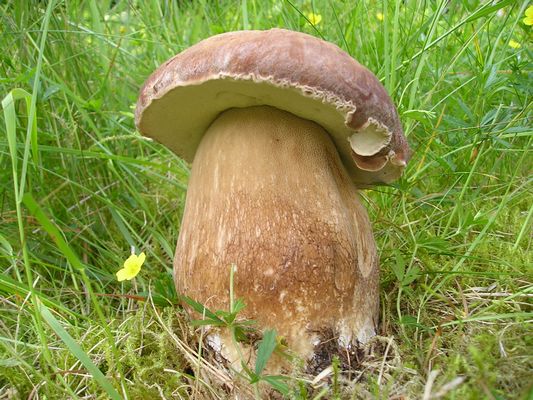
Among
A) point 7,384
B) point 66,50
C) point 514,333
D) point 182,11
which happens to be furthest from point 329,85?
point 182,11

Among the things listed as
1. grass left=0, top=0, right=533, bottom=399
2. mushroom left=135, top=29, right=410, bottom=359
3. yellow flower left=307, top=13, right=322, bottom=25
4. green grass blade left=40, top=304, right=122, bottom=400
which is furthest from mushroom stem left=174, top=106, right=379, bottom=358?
yellow flower left=307, top=13, right=322, bottom=25

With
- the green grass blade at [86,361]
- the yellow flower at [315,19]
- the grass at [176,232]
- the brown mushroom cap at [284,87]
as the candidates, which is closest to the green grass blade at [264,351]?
the grass at [176,232]

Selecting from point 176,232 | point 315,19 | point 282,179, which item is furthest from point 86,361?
point 315,19

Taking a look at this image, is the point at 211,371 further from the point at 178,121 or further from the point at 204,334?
the point at 178,121

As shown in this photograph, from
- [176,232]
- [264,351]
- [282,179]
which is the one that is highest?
[282,179]

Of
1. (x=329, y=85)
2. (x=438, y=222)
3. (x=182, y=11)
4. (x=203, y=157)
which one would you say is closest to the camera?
(x=329, y=85)

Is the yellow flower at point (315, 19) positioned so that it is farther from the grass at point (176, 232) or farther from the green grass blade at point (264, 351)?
the green grass blade at point (264, 351)

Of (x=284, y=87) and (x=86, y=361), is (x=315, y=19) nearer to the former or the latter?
(x=284, y=87)
